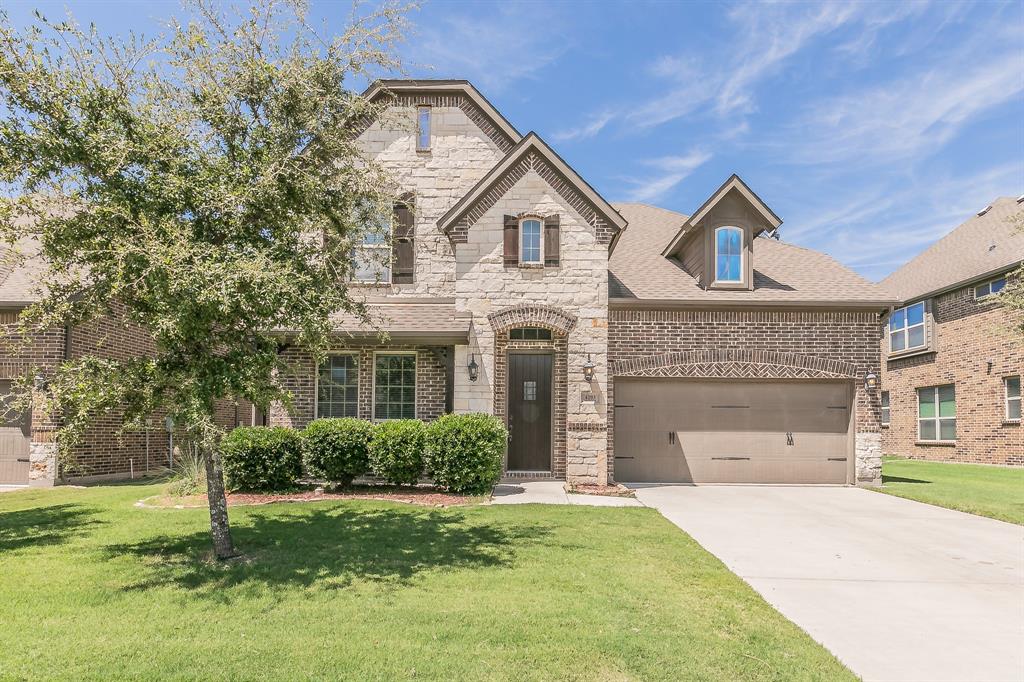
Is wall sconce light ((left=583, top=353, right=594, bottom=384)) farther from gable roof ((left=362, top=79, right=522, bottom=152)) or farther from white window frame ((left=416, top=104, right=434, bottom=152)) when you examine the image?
white window frame ((left=416, top=104, right=434, bottom=152))

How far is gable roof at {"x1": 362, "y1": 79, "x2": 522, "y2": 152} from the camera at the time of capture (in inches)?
554

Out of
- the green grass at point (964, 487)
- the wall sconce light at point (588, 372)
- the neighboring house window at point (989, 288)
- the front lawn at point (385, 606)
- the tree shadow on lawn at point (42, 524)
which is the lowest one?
the green grass at point (964, 487)

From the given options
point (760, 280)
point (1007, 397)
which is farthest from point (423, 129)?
point (1007, 397)

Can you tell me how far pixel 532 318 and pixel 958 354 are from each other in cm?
1643

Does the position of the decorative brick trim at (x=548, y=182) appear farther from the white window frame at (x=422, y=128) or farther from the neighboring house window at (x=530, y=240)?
the white window frame at (x=422, y=128)

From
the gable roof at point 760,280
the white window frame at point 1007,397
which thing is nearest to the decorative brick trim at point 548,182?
the gable roof at point 760,280

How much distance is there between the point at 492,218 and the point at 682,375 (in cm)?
566

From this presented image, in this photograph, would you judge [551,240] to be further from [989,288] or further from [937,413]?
[937,413]

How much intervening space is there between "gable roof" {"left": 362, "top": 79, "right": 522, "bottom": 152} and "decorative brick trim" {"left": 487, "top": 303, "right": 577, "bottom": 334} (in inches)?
177

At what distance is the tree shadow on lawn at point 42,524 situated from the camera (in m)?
7.32

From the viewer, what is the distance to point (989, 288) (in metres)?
18.4

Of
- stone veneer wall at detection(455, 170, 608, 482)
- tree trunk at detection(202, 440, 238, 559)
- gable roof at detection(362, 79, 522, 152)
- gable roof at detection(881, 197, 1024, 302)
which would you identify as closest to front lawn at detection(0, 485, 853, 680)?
tree trunk at detection(202, 440, 238, 559)

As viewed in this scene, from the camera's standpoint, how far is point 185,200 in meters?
5.95

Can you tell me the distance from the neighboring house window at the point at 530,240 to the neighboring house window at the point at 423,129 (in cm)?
349
